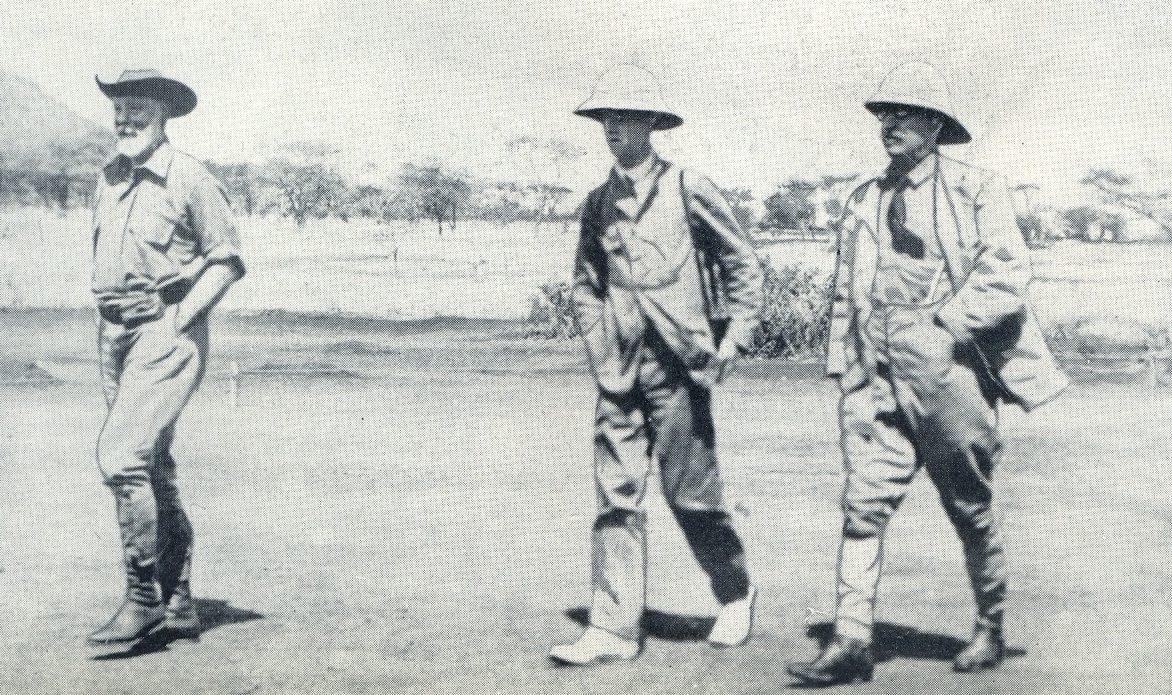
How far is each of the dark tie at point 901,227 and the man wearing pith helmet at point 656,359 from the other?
627 mm

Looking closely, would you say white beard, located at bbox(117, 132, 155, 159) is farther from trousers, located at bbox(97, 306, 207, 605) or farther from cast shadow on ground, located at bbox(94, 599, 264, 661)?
cast shadow on ground, located at bbox(94, 599, 264, 661)

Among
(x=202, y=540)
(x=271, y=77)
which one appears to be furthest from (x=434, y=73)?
(x=202, y=540)

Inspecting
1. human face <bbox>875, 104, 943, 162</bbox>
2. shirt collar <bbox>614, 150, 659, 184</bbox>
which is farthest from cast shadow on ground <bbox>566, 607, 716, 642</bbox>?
human face <bbox>875, 104, 943, 162</bbox>

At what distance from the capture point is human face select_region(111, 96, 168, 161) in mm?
6457

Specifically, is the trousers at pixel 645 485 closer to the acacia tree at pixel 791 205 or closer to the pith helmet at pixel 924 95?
the acacia tree at pixel 791 205

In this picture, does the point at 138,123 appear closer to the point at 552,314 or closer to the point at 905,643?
the point at 552,314

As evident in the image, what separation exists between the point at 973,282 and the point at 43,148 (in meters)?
4.38

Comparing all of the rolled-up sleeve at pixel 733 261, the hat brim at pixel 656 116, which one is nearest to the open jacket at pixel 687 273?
the rolled-up sleeve at pixel 733 261

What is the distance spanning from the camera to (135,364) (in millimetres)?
6324

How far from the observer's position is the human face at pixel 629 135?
6379mm

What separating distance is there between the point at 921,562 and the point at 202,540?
133 inches

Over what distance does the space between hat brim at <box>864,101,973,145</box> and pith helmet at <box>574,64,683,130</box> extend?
0.98 m

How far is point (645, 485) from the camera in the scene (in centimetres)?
630

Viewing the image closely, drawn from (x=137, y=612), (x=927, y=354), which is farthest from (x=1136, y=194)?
(x=137, y=612)
